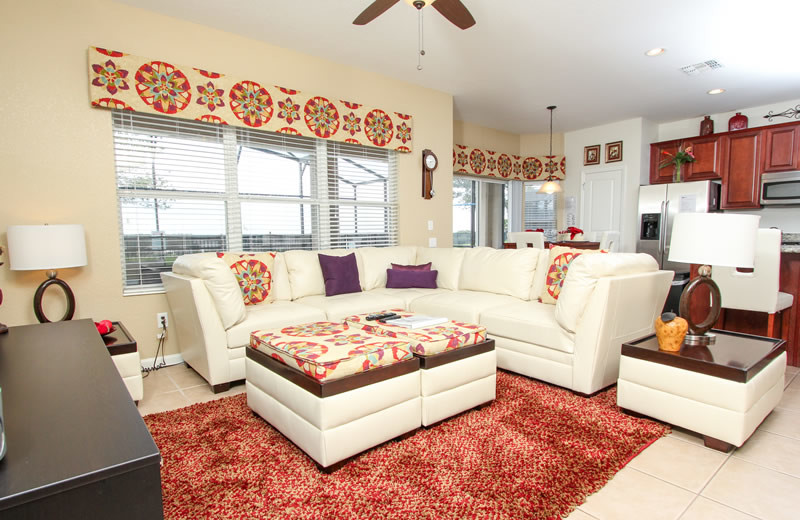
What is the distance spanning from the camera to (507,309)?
308cm

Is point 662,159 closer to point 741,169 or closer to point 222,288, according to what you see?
point 741,169

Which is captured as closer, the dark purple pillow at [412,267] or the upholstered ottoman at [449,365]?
the upholstered ottoman at [449,365]

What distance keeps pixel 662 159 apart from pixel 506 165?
2.26m

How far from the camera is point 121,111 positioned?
3.11 metres

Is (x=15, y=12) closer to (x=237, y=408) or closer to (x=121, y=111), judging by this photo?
(x=121, y=111)

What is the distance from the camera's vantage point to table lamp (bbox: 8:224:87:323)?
253cm

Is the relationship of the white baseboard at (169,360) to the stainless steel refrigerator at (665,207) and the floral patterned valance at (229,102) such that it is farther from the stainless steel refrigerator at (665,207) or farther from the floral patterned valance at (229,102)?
the stainless steel refrigerator at (665,207)

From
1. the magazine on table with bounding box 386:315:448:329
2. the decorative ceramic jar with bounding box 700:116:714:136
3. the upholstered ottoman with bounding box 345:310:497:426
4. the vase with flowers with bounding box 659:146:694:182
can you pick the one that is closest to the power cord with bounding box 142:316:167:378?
the upholstered ottoman with bounding box 345:310:497:426

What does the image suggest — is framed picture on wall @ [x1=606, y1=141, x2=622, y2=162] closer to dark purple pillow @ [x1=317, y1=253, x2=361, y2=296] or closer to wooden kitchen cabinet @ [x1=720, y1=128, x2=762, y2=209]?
wooden kitchen cabinet @ [x1=720, y1=128, x2=762, y2=209]

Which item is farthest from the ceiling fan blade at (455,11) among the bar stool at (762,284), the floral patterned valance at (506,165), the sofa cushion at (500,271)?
the floral patterned valance at (506,165)

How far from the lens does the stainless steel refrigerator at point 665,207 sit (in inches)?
217

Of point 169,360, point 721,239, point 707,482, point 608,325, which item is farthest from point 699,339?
point 169,360

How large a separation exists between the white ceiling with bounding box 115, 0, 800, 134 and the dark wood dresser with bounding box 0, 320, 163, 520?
9.87 ft

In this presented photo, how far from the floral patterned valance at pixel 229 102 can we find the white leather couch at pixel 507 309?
1220 millimetres
